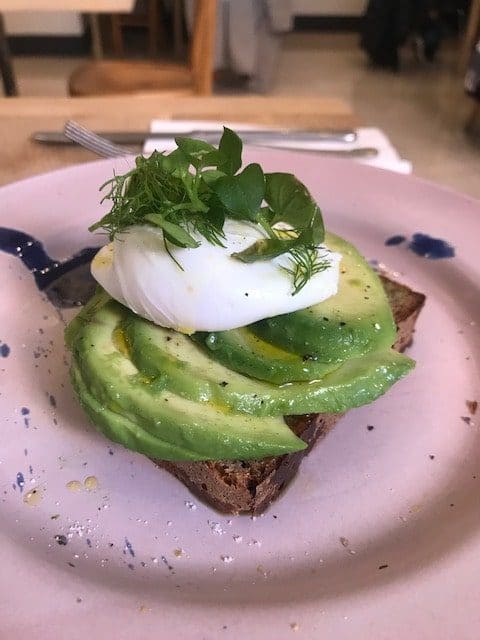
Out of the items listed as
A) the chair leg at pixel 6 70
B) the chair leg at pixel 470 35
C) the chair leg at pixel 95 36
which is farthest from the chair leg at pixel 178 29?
the chair leg at pixel 6 70

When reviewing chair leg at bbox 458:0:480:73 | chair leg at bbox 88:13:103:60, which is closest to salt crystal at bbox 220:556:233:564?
chair leg at bbox 88:13:103:60

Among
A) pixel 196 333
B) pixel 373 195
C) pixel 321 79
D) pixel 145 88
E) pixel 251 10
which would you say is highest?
pixel 196 333

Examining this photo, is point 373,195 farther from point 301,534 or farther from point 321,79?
point 321,79

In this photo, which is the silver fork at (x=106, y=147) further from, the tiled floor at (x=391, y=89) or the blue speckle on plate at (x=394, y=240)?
the tiled floor at (x=391, y=89)

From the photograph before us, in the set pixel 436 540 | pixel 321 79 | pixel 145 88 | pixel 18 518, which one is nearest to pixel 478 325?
pixel 436 540

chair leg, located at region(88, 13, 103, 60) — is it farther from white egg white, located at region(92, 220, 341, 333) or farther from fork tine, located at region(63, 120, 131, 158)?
white egg white, located at region(92, 220, 341, 333)

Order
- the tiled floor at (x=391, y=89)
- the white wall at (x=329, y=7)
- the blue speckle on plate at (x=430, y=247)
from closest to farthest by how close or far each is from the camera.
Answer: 1. the blue speckle on plate at (x=430, y=247)
2. the tiled floor at (x=391, y=89)
3. the white wall at (x=329, y=7)
